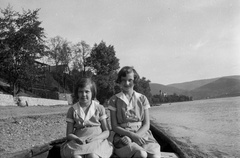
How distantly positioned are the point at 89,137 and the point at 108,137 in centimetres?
39

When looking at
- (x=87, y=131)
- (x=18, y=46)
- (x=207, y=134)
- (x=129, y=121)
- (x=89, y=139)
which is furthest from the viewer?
(x=18, y=46)

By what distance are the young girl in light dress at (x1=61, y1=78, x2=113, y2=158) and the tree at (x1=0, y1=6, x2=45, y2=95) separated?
2077 cm

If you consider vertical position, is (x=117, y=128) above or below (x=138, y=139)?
above

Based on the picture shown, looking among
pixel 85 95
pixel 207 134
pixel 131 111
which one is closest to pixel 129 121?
pixel 131 111

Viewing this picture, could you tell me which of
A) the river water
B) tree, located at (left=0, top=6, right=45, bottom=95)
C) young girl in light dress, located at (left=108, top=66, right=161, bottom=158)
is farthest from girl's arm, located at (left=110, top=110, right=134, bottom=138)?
tree, located at (left=0, top=6, right=45, bottom=95)

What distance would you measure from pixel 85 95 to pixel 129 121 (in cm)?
70

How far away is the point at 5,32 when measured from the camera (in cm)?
2181

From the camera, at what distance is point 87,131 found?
2779 millimetres

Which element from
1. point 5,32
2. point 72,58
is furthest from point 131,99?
point 72,58

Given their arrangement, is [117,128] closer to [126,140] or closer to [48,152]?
[126,140]

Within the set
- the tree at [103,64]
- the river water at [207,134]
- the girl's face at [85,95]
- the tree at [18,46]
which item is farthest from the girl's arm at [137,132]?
the tree at [103,64]

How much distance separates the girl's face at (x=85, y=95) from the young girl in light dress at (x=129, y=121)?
317 millimetres

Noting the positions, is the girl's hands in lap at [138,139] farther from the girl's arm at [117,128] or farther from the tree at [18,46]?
the tree at [18,46]

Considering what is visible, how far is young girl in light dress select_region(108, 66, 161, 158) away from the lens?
2.67 metres
